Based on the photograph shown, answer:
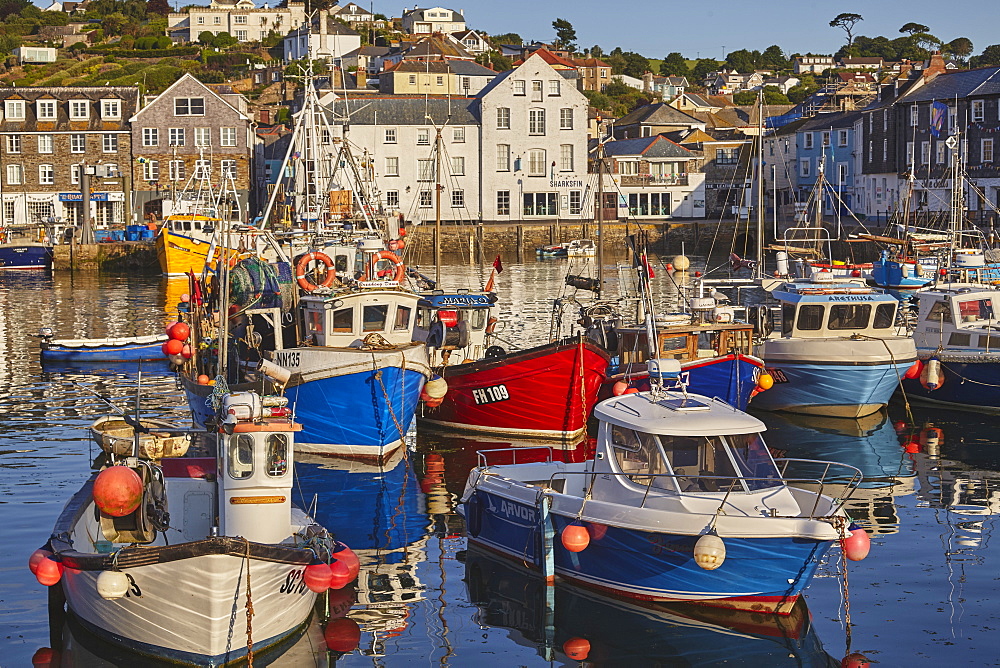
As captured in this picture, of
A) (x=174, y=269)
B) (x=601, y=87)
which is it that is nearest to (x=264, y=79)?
(x=601, y=87)

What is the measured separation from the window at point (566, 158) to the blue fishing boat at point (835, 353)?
51.7 meters

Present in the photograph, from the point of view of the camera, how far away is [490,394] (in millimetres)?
24906

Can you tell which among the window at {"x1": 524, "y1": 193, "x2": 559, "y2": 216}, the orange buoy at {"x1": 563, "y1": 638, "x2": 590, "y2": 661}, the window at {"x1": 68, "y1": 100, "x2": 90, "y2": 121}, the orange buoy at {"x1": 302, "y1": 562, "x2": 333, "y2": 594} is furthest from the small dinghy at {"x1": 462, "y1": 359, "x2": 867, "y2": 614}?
the window at {"x1": 68, "y1": 100, "x2": 90, "y2": 121}

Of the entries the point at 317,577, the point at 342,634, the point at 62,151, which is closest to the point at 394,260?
the point at 342,634

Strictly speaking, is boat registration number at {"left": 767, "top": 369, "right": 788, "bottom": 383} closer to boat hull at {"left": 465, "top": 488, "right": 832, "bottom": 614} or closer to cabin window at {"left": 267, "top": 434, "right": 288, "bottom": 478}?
boat hull at {"left": 465, "top": 488, "right": 832, "bottom": 614}

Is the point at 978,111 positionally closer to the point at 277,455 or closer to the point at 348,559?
the point at 348,559

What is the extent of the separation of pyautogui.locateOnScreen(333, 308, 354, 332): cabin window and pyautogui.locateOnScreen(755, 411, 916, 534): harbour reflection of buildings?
27.2 feet

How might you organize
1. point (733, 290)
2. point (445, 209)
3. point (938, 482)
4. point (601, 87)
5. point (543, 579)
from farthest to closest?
point (601, 87) < point (445, 209) < point (733, 290) < point (938, 482) < point (543, 579)

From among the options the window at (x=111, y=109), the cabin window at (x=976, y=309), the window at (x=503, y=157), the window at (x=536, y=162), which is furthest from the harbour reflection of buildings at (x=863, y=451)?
the window at (x=111, y=109)

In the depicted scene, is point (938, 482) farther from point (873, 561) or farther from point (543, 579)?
point (543, 579)

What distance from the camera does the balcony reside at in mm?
83688

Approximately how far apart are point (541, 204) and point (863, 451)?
186 feet

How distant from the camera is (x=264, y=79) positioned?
11744 cm

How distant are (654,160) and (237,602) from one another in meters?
74.3
